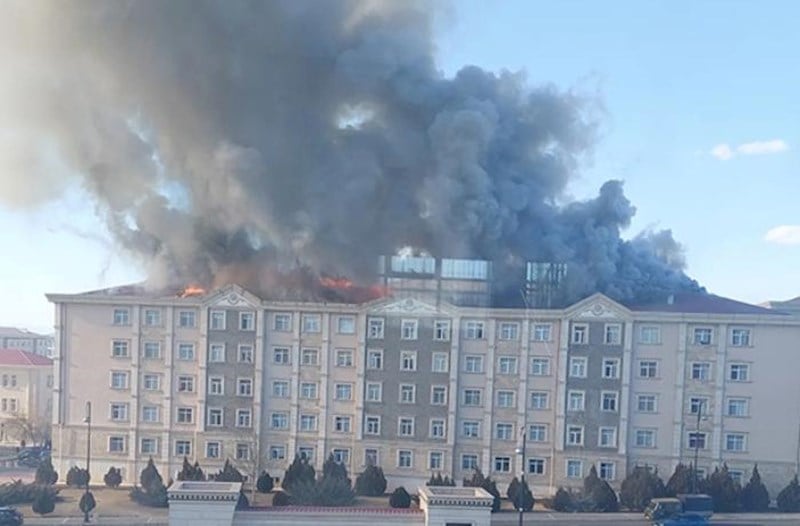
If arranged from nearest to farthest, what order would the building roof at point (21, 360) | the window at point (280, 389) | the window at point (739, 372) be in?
1. the window at point (739, 372)
2. the window at point (280, 389)
3. the building roof at point (21, 360)

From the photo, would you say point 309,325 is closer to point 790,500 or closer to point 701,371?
point 701,371

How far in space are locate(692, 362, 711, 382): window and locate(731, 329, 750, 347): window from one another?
745 mm

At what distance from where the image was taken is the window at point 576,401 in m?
17.5

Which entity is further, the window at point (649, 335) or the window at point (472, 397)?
the window at point (472, 397)

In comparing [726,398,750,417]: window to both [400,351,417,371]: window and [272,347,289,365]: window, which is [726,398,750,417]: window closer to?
[400,351,417,371]: window

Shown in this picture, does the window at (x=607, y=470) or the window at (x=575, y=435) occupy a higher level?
the window at (x=575, y=435)

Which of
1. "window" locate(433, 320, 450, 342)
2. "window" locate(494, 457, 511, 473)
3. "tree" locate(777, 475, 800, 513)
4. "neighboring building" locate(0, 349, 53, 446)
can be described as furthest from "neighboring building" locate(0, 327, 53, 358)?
"tree" locate(777, 475, 800, 513)

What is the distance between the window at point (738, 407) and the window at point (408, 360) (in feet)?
22.7

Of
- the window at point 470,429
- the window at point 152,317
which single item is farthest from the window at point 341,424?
the window at point 152,317

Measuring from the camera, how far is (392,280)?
62.2 ft

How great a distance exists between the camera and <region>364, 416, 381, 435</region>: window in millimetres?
17953

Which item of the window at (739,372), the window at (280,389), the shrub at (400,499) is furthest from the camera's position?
the window at (280,389)

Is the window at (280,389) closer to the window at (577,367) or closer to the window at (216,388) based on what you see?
the window at (216,388)

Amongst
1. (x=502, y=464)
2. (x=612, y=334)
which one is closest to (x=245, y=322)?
(x=502, y=464)
